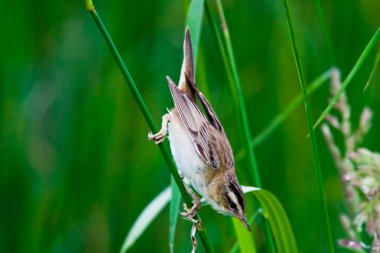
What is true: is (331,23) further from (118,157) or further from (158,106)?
(118,157)

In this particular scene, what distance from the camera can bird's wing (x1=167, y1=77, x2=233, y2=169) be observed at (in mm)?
2756

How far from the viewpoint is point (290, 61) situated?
479 cm

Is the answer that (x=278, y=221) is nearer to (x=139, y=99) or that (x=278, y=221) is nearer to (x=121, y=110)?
(x=139, y=99)

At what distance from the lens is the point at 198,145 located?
280 cm

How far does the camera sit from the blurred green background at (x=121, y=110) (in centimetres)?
394

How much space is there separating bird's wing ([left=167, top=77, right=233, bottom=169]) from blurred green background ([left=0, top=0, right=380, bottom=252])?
1126 mm

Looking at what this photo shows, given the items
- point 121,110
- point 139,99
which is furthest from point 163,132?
point 121,110

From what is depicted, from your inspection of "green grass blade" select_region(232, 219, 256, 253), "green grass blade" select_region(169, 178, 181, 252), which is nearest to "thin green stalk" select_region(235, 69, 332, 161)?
"green grass blade" select_region(232, 219, 256, 253)

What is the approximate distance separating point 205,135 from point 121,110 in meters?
1.42

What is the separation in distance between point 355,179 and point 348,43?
94.1 inches

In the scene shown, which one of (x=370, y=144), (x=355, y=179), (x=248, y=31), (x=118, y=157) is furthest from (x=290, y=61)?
(x=355, y=179)

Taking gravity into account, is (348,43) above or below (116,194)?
above

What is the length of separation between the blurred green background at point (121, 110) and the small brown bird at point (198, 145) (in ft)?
3.74

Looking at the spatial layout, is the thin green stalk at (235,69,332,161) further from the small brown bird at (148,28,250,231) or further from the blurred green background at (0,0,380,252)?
the blurred green background at (0,0,380,252)
